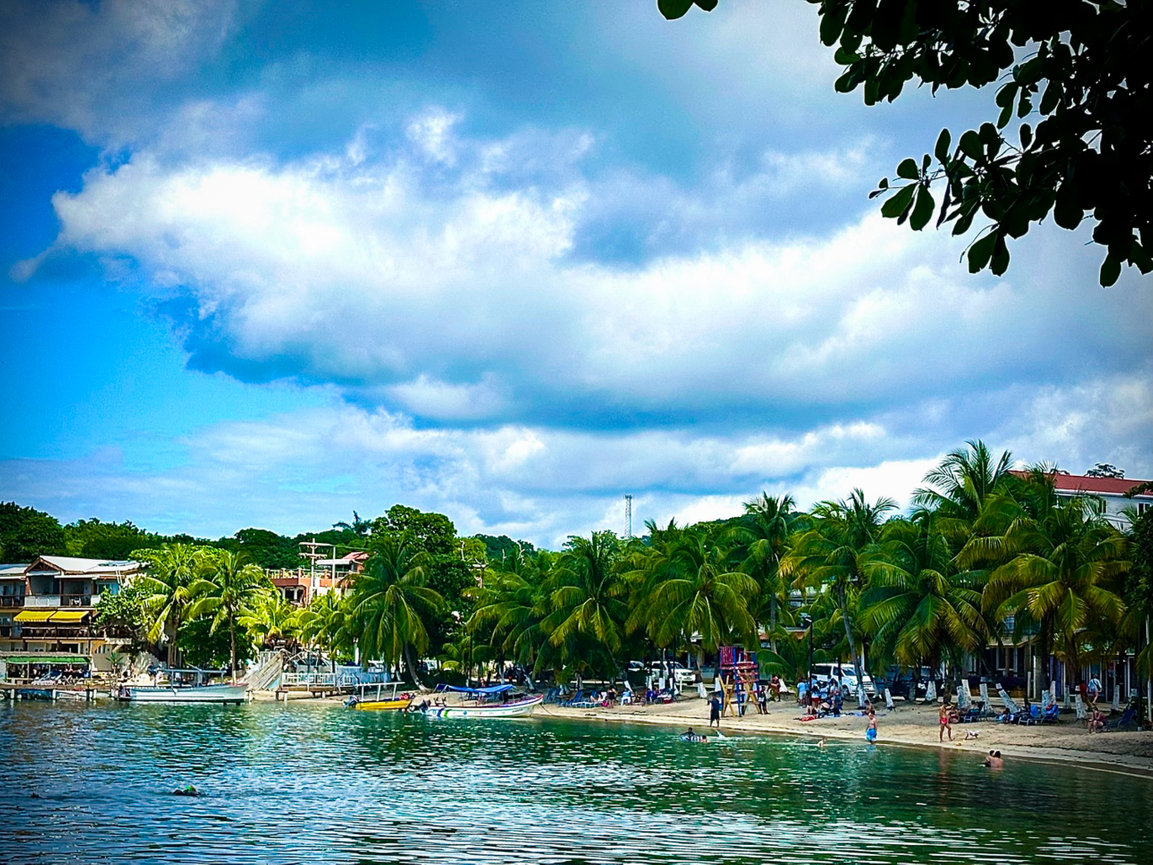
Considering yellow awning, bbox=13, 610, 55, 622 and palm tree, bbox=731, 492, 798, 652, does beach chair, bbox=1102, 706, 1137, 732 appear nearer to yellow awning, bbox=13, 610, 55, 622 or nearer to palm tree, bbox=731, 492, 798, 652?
palm tree, bbox=731, 492, 798, 652

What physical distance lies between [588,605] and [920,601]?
24.1 m

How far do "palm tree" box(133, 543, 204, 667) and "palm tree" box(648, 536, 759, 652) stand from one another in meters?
40.3

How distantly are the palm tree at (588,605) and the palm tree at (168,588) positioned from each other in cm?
3157

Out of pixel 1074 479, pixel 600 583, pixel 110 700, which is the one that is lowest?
pixel 110 700

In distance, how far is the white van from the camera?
63.6 meters

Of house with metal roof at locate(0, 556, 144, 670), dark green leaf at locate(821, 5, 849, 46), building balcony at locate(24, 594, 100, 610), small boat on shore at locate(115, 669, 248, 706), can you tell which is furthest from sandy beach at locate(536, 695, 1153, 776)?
building balcony at locate(24, 594, 100, 610)

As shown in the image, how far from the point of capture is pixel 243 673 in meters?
88.1

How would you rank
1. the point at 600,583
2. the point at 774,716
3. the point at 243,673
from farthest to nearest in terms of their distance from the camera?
1. the point at 243,673
2. the point at 600,583
3. the point at 774,716

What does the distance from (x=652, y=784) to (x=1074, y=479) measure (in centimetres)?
5214

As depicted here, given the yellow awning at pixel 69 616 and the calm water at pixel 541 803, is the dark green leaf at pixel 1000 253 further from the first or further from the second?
the yellow awning at pixel 69 616

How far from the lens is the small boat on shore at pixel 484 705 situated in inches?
2680

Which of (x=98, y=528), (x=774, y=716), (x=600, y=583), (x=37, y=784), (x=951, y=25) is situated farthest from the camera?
(x=98, y=528)

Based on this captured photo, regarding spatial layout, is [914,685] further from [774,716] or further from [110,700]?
[110,700]

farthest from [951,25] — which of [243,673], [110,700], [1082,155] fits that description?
[243,673]
